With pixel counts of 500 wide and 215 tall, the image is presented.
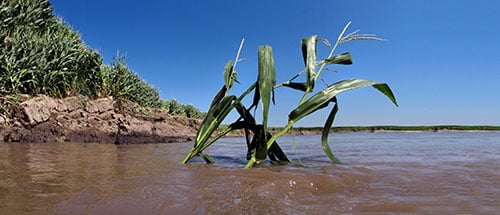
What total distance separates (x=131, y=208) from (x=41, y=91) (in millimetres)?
7806

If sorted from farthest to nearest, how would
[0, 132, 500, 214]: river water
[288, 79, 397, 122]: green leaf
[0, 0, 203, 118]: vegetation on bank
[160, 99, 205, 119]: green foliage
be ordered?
[160, 99, 205, 119]: green foliage
[0, 0, 203, 118]: vegetation on bank
[288, 79, 397, 122]: green leaf
[0, 132, 500, 214]: river water

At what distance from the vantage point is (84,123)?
7.31m

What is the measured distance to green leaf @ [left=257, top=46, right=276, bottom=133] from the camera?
2645mm

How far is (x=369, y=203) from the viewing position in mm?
1477

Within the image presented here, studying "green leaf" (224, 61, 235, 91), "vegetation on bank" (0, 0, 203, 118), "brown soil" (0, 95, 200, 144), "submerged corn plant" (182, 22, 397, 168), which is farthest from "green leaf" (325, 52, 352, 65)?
"vegetation on bank" (0, 0, 203, 118)

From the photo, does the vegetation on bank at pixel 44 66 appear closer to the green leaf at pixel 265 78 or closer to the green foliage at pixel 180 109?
the green foliage at pixel 180 109

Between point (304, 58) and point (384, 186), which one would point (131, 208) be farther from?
point (304, 58)

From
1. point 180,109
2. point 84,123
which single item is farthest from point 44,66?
point 180,109

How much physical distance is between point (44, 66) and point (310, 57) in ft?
24.1

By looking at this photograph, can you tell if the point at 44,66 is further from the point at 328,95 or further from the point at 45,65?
the point at 328,95

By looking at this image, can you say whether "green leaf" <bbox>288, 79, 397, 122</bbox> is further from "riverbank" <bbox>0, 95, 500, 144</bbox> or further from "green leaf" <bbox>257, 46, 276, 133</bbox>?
"riverbank" <bbox>0, 95, 500, 144</bbox>

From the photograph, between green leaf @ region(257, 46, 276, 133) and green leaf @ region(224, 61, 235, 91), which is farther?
green leaf @ region(224, 61, 235, 91)

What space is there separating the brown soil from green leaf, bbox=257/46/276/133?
5346mm

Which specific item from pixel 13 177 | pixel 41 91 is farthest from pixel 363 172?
pixel 41 91
